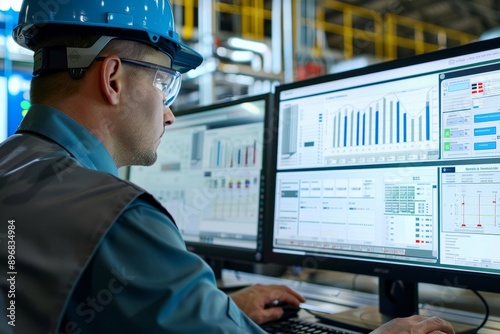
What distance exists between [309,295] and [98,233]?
3.35 feet

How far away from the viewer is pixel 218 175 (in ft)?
5.50

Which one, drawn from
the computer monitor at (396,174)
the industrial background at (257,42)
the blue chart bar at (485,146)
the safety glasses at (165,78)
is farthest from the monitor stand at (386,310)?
the industrial background at (257,42)

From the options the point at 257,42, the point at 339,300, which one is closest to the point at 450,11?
the point at 257,42

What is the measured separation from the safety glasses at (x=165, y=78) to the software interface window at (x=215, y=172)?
0.44 metres

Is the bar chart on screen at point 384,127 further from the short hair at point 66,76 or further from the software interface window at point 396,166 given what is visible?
the short hair at point 66,76

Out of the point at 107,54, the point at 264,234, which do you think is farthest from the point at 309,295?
the point at 107,54

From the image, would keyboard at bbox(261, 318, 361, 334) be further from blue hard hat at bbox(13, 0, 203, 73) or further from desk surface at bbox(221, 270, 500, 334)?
blue hard hat at bbox(13, 0, 203, 73)

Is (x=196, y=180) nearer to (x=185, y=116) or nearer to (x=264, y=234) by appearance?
(x=185, y=116)

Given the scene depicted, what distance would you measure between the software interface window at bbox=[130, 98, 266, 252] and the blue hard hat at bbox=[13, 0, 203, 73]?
0.54m

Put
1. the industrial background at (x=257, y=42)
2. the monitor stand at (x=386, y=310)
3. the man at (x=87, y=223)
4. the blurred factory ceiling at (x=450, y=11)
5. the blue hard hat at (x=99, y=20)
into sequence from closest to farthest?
the man at (x=87, y=223) → the blue hard hat at (x=99, y=20) → the monitor stand at (x=386, y=310) → the industrial background at (x=257, y=42) → the blurred factory ceiling at (x=450, y=11)

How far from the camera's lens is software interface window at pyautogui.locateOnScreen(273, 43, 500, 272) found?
3.47 feet

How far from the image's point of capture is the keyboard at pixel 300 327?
111 centimetres

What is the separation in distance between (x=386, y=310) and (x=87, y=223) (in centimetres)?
85

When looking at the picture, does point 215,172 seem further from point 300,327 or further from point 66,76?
point 66,76
